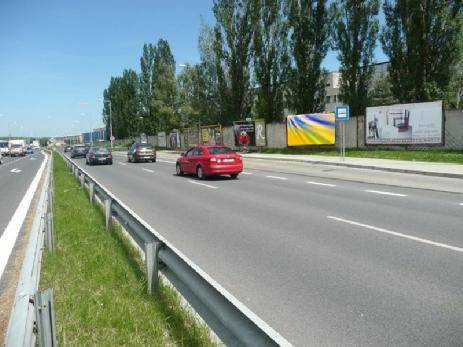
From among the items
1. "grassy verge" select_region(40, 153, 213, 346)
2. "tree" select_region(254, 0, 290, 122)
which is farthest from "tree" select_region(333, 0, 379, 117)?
"grassy verge" select_region(40, 153, 213, 346)

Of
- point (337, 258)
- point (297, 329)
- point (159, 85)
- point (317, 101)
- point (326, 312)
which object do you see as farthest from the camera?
point (159, 85)

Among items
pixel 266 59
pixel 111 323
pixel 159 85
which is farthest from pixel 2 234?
pixel 159 85

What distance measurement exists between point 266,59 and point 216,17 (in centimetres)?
683

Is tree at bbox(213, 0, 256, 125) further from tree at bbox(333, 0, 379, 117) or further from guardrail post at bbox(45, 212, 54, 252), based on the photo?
guardrail post at bbox(45, 212, 54, 252)

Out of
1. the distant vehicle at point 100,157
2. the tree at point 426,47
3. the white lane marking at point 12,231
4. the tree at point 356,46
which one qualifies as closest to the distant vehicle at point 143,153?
the distant vehicle at point 100,157

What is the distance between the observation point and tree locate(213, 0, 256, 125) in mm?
40844

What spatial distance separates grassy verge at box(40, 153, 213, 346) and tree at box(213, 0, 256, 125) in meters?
35.3

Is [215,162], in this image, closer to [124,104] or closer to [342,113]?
[342,113]

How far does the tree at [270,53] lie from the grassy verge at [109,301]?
109 feet

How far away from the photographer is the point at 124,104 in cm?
8681

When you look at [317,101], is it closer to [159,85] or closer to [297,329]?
[159,85]

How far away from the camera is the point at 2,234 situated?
351 inches

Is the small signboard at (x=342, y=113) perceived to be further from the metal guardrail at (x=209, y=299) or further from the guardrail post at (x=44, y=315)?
the guardrail post at (x=44, y=315)

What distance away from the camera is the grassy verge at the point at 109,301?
153 inches
